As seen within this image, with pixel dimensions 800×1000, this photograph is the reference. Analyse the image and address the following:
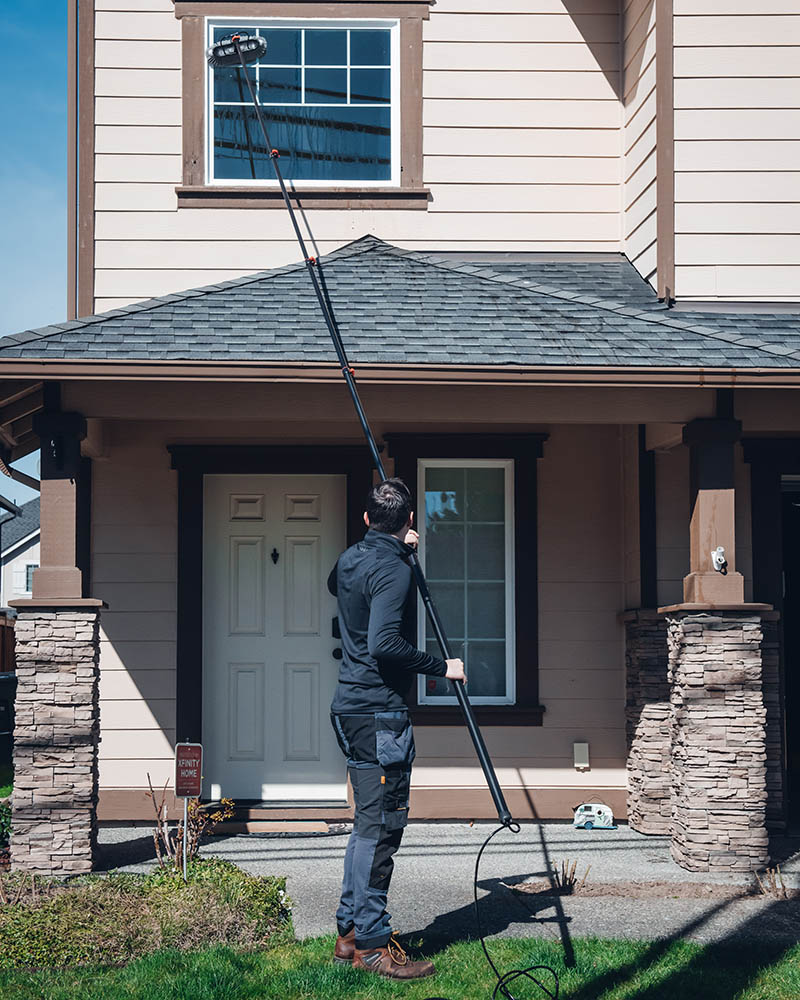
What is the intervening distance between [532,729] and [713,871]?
75.0 inches

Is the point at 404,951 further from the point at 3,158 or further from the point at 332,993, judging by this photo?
the point at 3,158

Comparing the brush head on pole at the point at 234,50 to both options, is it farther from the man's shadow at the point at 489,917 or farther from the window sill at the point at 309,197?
the man's shadow at the point at 489,917

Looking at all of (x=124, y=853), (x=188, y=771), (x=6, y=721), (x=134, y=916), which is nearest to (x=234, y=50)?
(x=188, y=771)

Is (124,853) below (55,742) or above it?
below

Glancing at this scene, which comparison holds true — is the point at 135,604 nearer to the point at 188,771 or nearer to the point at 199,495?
the point at 199,495

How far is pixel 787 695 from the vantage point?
29.5 ft

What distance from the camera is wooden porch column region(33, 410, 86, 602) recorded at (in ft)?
22.7

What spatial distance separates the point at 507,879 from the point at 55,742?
2.62 meters

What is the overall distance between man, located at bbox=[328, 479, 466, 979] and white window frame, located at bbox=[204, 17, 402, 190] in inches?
183

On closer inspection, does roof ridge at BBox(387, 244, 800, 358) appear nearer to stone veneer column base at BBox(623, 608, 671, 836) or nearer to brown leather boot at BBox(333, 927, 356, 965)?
stone veneer column base at BBox(623, 608, 671, 836)

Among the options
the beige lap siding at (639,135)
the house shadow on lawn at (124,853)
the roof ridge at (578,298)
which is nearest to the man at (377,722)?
the house shadow on lawn at (124,853)

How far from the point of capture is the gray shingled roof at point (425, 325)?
696 centimetres

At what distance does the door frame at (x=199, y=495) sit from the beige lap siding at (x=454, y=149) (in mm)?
1359

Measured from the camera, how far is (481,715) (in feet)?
27.8
